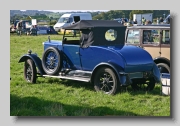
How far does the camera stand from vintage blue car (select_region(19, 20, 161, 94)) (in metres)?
8.78

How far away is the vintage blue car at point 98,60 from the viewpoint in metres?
8.78

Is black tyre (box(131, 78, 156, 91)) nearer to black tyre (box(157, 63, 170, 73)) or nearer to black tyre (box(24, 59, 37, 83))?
black tyre (box(157, 63, 170, 73))

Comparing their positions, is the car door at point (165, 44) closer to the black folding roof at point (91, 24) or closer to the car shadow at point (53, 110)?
the black folding roof at point (91, 24)

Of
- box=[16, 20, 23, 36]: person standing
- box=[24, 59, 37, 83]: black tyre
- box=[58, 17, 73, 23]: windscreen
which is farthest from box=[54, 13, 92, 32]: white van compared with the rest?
box=[24, 59, 37, 83]: black tyre

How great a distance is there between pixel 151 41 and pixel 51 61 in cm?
215

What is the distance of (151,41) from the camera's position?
10.3 meters

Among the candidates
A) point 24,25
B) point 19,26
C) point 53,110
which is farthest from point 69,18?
point 53,110

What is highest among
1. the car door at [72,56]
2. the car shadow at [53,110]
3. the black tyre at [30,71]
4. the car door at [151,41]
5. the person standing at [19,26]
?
the person standing at [19,26]

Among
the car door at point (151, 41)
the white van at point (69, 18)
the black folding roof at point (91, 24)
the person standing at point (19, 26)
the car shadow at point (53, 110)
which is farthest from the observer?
the car door at point (151, 41)

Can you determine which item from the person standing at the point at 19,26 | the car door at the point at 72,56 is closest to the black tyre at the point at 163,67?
the car door at the point at 72,56

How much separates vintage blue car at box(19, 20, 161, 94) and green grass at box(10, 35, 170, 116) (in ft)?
0.74

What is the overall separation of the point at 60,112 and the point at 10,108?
0.84 metres

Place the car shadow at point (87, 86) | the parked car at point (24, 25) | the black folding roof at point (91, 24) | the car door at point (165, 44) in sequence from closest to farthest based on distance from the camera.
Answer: the parked car at point (24, 25) → the car shadow at point (87, 86) → the black folding roof at point (91, 24) → the car door at point (165, 44)

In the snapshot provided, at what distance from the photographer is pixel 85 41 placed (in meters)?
9.31
